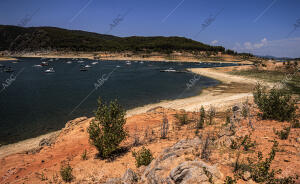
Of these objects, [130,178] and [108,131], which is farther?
[108,131]

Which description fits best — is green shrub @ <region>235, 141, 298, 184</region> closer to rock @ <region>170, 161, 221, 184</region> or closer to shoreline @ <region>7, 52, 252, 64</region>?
rock @ <region>170, 161, 221, 184</region>

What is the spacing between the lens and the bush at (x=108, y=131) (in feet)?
33.6

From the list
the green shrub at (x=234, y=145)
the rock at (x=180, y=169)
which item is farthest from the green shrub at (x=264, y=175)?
the green shrub at (x=234, y=145)

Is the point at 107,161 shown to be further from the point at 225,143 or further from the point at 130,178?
the point at 225,143

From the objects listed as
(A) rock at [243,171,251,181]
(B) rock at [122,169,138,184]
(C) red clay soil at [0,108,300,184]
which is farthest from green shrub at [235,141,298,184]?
(B) rock at [122,169,138,184]

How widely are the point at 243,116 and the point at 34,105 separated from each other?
28.0m

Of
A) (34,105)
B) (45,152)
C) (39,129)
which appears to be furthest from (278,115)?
(34,105)

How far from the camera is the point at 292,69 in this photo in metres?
56.7

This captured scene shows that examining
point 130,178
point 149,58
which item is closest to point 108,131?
point 130,178

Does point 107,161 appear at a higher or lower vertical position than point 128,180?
lower

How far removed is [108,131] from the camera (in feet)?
36.0

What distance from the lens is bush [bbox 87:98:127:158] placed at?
1023 centimetres

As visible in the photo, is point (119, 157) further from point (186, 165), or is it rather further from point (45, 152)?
point (45, 152)

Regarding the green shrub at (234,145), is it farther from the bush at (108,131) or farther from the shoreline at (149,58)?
the shoreline at (149,58)
